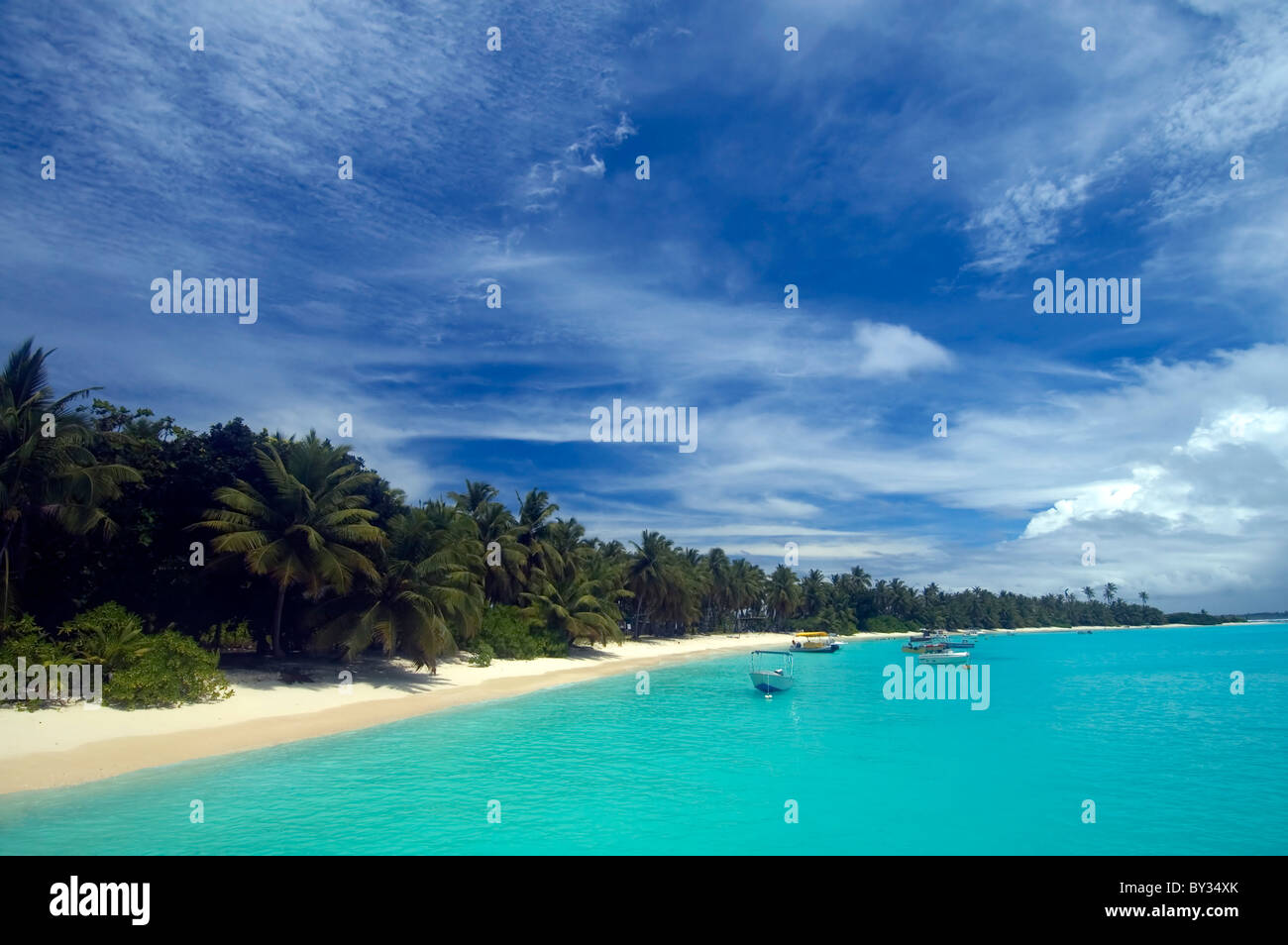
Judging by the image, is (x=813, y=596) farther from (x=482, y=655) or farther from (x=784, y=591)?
(x=482, y=655)

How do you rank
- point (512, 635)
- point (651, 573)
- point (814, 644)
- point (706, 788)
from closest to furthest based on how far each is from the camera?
point (706, 788)
point (512, 635)
point (651, 573)
point (814, 644)

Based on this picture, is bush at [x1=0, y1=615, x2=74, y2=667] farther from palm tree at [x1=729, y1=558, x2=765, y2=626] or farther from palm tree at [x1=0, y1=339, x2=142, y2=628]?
palm tree at [x1=729, y1=558, x2=765, y2=626]

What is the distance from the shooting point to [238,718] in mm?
22469

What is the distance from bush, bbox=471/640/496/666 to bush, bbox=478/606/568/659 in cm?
129

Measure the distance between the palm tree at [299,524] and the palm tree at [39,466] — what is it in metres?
3.96

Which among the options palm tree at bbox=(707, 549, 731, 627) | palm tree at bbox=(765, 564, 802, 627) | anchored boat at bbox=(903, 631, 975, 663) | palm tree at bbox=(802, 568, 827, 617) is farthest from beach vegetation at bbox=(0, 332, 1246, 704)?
palm tree at bbox=(802, 568, 827, 617)

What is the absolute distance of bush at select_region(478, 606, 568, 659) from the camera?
44.3 m

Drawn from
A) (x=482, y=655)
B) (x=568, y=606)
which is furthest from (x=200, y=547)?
(x=568, y=606)

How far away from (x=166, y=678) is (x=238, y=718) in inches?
96.8

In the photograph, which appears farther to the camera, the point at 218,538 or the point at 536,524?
the point at 536,524
